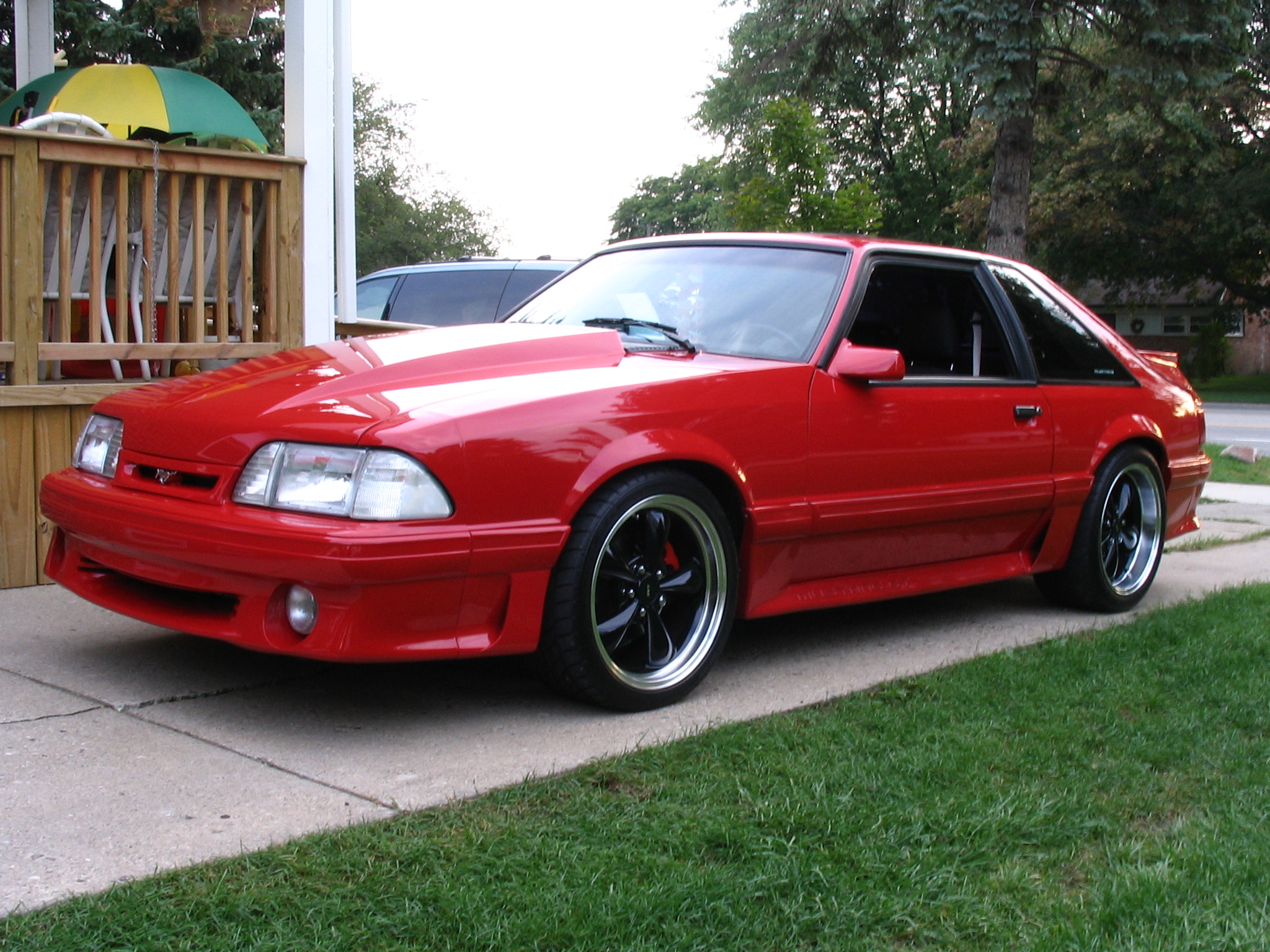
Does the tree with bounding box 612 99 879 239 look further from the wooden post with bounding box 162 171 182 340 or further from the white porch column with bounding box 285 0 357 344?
the wooden post with bounding box 162 171 182 340

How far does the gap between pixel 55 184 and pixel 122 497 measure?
8.69ft

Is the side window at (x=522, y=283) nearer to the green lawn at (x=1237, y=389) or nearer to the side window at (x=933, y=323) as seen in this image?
the side window at (x=933, y=323)

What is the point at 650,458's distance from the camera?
12.3 ft

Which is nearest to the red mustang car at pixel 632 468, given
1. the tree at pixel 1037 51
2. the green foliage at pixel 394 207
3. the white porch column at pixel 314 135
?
the white porch column at pixel 314 135

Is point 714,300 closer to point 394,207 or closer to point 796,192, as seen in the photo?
point 796,192

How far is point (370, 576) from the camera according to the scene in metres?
3.26

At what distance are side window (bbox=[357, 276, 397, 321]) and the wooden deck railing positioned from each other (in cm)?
412

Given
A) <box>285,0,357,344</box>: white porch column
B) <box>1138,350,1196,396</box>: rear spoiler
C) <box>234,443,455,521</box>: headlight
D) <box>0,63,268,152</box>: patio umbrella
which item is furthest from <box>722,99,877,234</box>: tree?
<box>234,443,455,521</box>: headlight

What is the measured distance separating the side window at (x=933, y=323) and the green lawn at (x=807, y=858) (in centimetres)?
162

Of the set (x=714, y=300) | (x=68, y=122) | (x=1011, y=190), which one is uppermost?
(x=1011, y=190)

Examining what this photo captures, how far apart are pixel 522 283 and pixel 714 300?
5.73 meters

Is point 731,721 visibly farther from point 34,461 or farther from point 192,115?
point 192,115

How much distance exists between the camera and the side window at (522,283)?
1015cm

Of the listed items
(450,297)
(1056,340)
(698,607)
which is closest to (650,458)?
(698,607)
